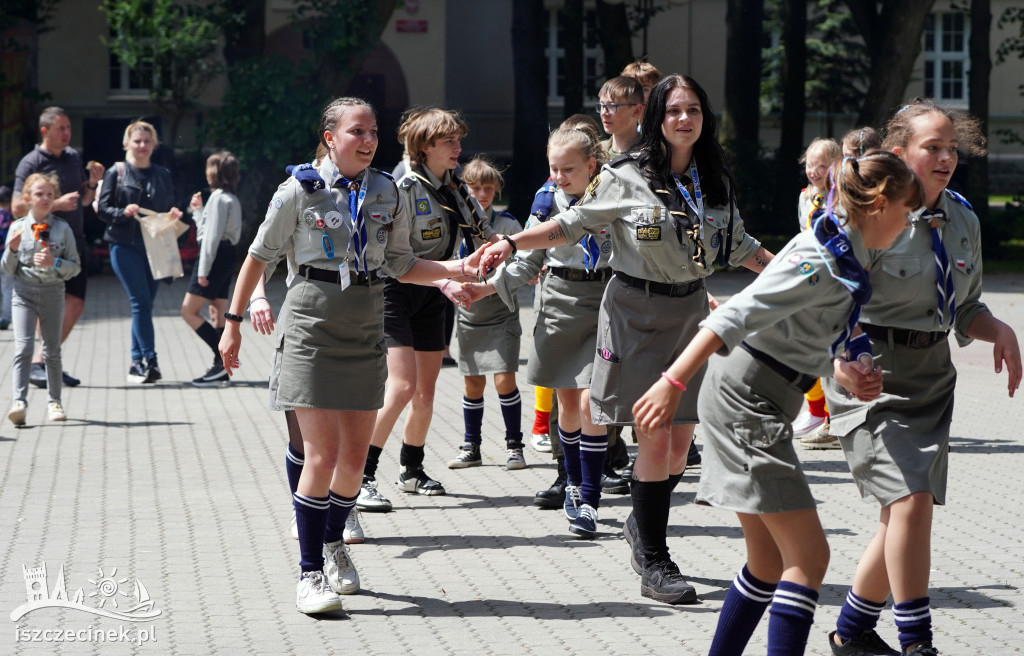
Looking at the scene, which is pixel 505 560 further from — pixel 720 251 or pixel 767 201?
pixel 767 201

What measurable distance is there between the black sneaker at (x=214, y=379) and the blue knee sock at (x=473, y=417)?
3710 mm

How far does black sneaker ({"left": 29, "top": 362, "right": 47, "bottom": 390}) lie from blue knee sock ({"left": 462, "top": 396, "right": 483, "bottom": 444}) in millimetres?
4372

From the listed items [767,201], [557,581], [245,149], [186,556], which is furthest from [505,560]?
[767,201]

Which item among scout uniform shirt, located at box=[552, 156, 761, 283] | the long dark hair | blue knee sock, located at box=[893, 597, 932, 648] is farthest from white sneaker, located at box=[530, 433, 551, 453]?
blue knee sock, located at box=[893, 597, 932, 648]

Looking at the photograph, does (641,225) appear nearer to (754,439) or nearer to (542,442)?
(754,439)

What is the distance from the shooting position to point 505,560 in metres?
5.94

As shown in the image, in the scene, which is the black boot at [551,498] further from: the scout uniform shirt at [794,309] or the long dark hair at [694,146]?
the scout uniform shirt at [794,309]

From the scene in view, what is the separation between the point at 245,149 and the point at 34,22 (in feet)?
17.7

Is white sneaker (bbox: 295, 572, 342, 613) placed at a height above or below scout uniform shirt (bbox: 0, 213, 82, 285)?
below

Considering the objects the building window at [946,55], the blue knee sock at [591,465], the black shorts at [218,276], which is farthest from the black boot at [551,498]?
the building window at [946,55]

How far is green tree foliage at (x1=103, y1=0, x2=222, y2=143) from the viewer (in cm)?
2562

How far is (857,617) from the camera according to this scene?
4.38m

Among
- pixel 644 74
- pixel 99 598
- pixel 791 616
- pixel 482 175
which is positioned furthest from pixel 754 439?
pixel 482 175

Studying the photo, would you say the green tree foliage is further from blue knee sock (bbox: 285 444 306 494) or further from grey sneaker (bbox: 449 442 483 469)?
blue knee sock (bbox: 285 444 306 494)
